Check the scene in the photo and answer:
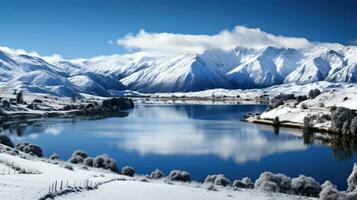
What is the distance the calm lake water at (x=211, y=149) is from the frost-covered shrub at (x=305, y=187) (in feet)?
26.9

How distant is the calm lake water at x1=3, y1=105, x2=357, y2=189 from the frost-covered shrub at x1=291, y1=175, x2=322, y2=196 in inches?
323

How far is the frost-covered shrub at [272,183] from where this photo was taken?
42.4m

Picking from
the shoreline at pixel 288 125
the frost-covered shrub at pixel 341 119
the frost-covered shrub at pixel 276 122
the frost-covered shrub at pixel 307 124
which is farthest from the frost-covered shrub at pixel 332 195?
the frost-covered shrub at pixel 276 122

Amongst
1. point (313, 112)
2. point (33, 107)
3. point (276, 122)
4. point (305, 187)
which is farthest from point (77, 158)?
point (33, 107)

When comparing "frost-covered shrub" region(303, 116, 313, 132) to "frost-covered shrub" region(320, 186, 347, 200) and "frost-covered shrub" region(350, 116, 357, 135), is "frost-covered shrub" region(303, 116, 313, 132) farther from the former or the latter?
"frost-covered shrub" region(320, 186, 347, 200)

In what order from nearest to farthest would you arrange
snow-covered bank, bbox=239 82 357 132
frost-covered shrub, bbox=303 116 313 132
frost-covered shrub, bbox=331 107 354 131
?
frost-covered shrub, bbox=331 107 354 131
frost-covered shrub, bbox=303 116 313 132
snow-covered bank, bbox=239 82 357 132

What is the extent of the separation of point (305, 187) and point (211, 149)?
32708 millimetres

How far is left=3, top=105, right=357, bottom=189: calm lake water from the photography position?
60531 millimetres

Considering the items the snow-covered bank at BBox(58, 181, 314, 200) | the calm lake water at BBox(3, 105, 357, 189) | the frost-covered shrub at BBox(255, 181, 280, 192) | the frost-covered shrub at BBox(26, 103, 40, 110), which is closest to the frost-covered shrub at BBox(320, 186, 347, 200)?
the snow-covered bank at BBox(58, 181, 314, 200)

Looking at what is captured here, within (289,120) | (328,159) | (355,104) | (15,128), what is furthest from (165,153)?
(355,104)

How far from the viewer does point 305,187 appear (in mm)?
43562

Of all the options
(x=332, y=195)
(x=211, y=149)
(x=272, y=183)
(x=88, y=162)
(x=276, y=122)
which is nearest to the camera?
(x=332, y=195)

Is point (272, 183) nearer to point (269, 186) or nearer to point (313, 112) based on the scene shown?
point (269, 186)

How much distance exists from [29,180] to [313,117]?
10089 cm
